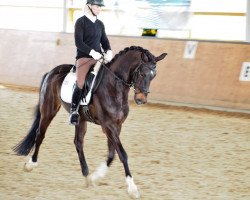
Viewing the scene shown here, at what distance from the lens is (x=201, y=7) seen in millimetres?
13875

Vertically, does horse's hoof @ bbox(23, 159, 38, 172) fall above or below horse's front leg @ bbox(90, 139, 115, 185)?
below

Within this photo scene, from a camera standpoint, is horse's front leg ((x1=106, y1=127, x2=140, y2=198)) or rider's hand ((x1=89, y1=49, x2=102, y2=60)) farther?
rider's hand ((x1=89, y1=49, x2=102, y2=60))

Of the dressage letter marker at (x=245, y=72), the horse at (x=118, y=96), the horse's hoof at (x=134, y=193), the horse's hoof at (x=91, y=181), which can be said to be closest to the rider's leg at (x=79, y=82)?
the horse at (x=118, y=96)

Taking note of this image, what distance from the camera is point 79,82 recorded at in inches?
240

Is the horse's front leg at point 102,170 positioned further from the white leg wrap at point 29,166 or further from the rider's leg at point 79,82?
the white leg wrap at point 29,166

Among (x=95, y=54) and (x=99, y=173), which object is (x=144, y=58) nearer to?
(x=95, y=54)

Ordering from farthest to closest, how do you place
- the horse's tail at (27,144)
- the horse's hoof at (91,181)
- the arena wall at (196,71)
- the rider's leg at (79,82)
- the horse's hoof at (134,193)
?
the arena wall at (196,71)
the horse's tail at (27,144)
the rider's leg at (79,82)
the horse's hoof at (91,181)
the horse's hoof at (134,193)

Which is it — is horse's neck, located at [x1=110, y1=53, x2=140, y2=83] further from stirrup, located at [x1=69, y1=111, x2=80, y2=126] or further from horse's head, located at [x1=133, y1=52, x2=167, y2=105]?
stirrup, located at [x1=69, y1=111, x2=80, y2=126]

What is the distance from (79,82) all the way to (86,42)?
1.61ft

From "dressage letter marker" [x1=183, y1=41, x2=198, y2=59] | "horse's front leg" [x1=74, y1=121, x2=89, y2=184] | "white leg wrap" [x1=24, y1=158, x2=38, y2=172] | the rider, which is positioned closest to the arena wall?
"dressage letter marker" [x1=183, y1=41, x2=198, y2=59]

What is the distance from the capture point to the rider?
6.01 metres

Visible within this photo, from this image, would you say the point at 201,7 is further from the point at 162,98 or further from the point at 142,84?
the point at 142,84

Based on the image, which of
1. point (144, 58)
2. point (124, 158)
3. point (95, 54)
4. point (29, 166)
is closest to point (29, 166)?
point (29, 166)

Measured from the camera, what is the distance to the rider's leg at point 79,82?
20.0ft
